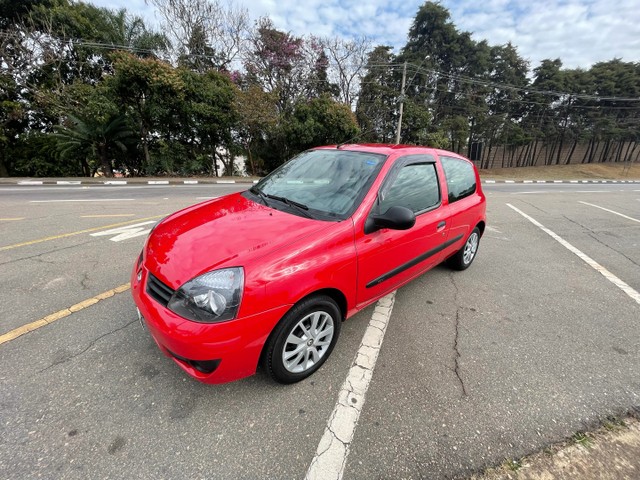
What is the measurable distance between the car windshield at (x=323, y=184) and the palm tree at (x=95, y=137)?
15569 millimetres

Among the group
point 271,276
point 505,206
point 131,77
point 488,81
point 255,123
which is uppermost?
point 488,81

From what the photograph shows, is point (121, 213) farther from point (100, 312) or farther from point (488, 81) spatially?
point (488, 81)

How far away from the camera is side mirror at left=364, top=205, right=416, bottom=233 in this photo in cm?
210

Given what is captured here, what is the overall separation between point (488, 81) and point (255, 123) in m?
25.2

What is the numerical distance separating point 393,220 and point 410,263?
0.80 metres

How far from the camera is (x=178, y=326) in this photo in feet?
5.54

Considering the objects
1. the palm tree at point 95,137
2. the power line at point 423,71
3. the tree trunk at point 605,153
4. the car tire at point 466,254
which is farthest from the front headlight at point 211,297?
the tree trunk at point 605,153

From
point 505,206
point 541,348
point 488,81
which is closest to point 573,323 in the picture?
point 541,348

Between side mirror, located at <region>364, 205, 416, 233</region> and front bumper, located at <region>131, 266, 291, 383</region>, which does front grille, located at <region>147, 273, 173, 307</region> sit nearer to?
front bumper, located at <region>131, 266, 291, 383</region>

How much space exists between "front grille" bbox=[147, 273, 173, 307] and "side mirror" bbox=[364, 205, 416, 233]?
1397 millimetres

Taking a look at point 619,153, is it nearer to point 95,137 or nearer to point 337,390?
point 337,390

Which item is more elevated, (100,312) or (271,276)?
(271,276)

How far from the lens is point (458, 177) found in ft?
11.4

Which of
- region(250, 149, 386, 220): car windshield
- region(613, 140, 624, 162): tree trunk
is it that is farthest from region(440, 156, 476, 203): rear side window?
region(613, 140, 624, 162): tree trunk
